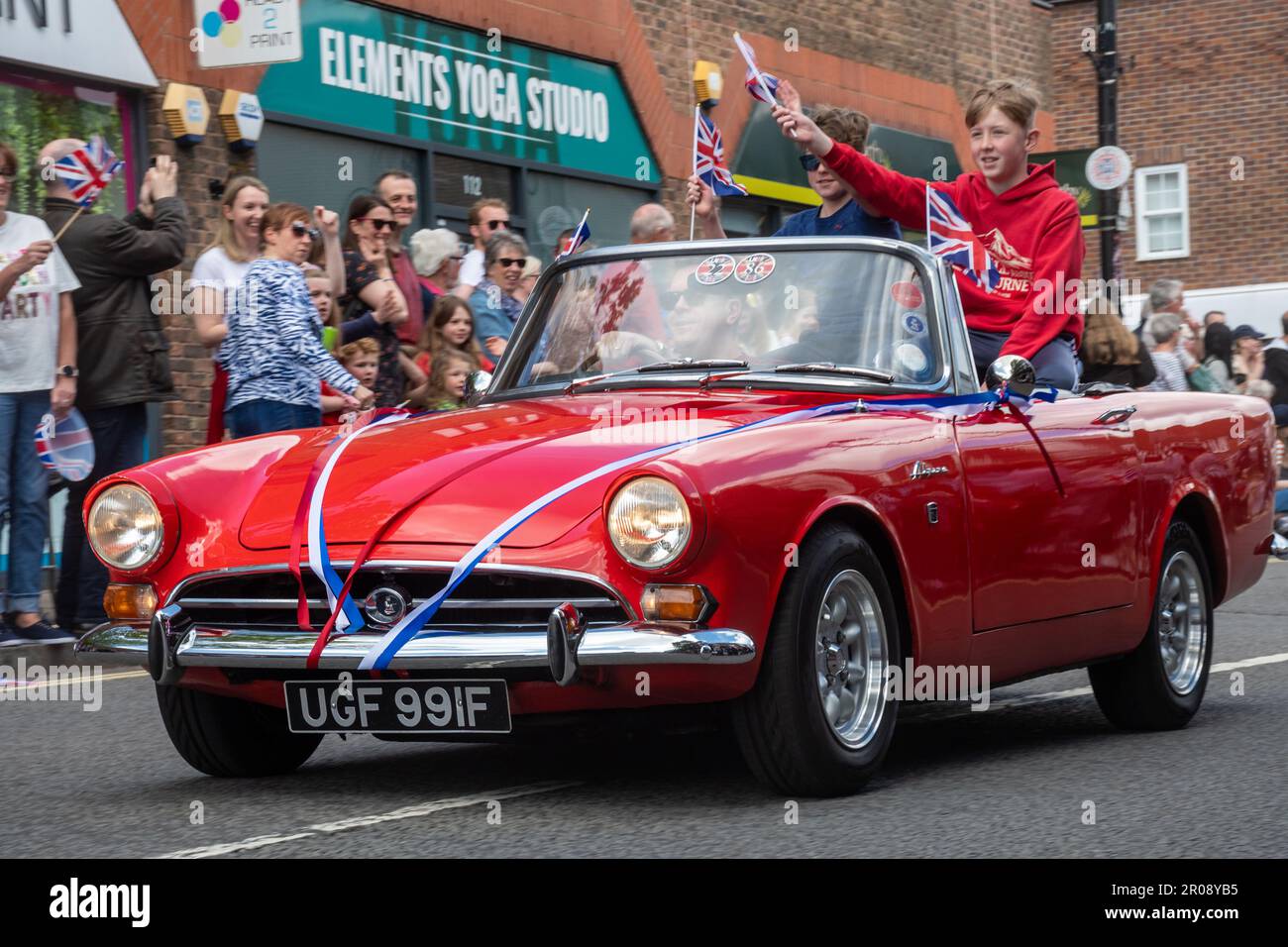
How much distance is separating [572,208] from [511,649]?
14.2 metres

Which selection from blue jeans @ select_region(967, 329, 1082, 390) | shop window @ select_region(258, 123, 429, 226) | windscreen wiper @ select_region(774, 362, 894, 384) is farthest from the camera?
shop window @ select_region(258, 123, 429, 226)

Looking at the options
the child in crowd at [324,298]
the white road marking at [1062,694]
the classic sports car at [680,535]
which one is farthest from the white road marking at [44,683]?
the white road marking at [1062,694]

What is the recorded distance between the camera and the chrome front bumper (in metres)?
4.98

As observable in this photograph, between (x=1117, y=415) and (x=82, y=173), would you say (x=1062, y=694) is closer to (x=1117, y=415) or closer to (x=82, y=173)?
(x=1117, y=415)

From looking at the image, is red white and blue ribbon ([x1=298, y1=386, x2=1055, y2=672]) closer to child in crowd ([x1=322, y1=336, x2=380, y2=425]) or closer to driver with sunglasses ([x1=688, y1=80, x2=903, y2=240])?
driver with sunglasses ([x1=688, y1=80, x2=903, y2=240])

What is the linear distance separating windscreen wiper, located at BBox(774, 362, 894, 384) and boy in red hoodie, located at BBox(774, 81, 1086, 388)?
1.04 m

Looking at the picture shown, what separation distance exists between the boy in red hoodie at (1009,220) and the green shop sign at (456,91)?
8.24 meters

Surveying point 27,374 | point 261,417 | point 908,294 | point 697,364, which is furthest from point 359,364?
point 908,294

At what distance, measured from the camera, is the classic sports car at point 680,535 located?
512cm

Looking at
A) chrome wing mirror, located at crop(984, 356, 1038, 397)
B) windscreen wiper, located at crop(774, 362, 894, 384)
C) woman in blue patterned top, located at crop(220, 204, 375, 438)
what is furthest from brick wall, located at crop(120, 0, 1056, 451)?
chrome wing mirror, located at crop(984, 356, 1038, 397)

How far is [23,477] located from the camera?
9969mm

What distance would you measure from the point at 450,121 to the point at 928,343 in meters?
11.2

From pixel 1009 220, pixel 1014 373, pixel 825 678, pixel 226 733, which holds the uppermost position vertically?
pixel 1009 220

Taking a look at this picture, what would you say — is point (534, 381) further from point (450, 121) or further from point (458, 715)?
point (450, 121)
